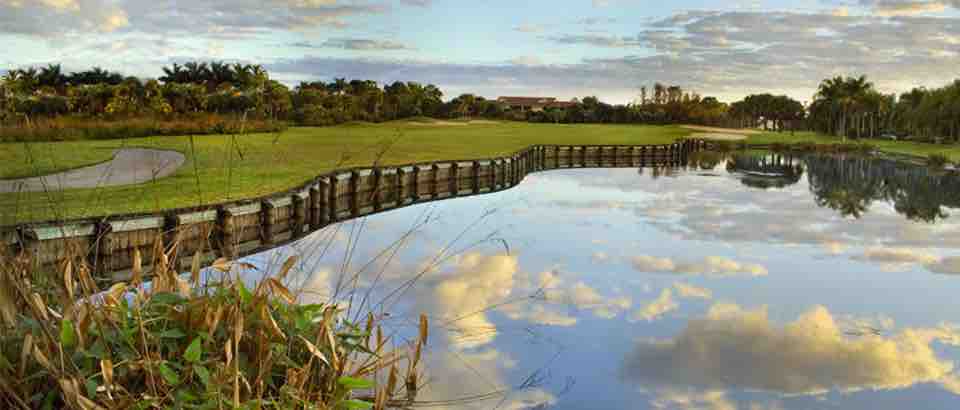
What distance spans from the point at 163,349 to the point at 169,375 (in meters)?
0.46

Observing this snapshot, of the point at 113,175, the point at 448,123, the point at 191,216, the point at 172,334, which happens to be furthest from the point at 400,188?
the point at 448,123

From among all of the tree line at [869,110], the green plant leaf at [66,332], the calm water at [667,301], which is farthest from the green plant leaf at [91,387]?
the tree line at [869,110]

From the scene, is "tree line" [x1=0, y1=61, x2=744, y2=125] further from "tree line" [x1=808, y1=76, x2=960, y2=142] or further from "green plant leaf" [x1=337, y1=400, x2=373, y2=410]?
"tree line" [x1=808, y1=76, x2=960, y2=142]

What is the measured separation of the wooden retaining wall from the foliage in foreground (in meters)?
0.33

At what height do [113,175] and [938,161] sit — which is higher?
[113,175]

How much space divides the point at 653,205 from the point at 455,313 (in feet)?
54.5

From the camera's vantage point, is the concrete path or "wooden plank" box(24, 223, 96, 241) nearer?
"wooden plank" box(24, 223, 96, 241)

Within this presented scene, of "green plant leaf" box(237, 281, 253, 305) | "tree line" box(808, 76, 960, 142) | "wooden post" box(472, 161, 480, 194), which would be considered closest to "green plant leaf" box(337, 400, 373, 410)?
"green plant leaf" box(237, 281, 253, 305)

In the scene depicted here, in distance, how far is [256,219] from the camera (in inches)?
654

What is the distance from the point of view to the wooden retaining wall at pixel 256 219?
695 cm

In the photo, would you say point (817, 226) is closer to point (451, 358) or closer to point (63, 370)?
point (451, 358)

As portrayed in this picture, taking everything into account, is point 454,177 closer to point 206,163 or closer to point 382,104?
point 206,163

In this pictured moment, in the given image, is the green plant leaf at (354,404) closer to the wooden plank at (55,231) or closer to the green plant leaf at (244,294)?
the green plant leaf at (244,294)

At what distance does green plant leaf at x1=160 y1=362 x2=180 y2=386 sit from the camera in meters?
4.09
